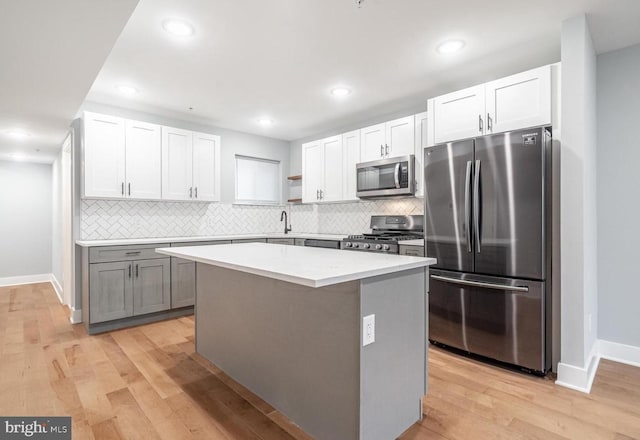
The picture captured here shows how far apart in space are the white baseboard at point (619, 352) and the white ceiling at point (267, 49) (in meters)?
2.46

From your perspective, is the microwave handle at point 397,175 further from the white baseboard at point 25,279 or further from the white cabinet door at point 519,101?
Answer: the white baseboard at point 25,279

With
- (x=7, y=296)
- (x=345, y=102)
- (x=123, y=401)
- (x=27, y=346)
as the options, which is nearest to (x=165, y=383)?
(x=123, y=401)

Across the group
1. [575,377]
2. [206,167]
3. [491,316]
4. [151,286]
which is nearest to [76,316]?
[151,286]

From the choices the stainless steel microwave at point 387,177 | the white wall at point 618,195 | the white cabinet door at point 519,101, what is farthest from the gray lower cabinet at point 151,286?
the white wall at point 618,195

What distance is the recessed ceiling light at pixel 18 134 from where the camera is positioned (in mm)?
3939

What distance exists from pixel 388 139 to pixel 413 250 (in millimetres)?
1461

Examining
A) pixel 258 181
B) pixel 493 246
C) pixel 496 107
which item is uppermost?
pixel 496 107

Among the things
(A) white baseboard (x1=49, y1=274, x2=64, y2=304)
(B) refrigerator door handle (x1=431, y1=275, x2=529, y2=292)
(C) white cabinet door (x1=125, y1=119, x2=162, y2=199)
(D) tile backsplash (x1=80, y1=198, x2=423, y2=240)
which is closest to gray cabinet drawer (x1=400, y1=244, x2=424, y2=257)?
(B) refrigerator door handle (x1=431, y1=275, x2=529, y2=292)

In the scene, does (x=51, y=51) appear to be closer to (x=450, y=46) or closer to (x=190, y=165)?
(x=190, y=165)

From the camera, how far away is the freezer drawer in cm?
244

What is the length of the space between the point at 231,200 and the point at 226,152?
740 mm

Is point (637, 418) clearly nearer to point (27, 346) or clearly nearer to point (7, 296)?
point (27, 346)

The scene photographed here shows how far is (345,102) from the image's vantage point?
4.02 metres

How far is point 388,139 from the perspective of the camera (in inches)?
158
